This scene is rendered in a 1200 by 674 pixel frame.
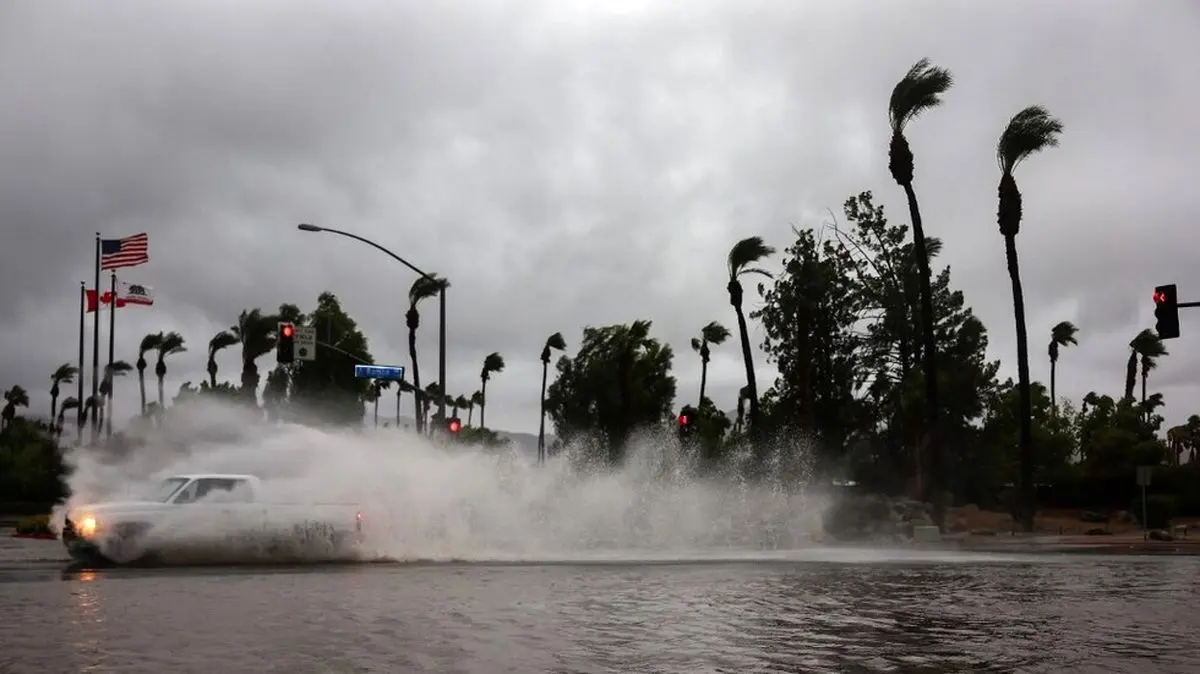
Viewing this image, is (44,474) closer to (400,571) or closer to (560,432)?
(560,432)

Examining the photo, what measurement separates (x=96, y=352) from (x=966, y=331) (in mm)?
41302

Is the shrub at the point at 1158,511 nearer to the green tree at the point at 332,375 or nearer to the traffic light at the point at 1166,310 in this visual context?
the traffic light at the point at 1166,310

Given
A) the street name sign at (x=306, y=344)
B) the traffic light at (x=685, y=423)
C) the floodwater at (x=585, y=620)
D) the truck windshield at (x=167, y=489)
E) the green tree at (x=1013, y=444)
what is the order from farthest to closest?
the green tree at (x=1013, y=444), the traffic light at (x=685, y=423), the street name sign at (x=306, y=344), the truck windshield at (x=167, y=489), the floodwater at (x=585, y=620)

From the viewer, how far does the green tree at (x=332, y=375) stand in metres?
70.1

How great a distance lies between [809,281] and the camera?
5909 cm

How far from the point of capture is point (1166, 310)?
27328 millimetres

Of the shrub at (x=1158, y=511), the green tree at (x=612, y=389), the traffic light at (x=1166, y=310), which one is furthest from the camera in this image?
the green tree at (x=612, y=389)

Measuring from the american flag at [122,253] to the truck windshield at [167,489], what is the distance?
94.5ft

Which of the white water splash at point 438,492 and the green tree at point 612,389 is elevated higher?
the green tree at point 612,389

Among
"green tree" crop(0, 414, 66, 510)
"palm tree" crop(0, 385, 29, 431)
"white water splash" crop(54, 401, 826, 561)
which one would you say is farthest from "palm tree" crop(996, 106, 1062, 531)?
"palm tree" crop(0, 385, 29, 431)

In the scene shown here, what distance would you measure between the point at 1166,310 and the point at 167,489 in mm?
21662

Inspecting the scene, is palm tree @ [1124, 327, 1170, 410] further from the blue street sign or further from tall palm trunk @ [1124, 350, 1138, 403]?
the blue street sign

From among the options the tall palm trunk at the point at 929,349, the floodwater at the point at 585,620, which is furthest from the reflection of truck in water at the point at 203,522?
the tall palm trunk at the point at 929,349

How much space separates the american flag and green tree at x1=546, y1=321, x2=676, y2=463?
1390 inches
